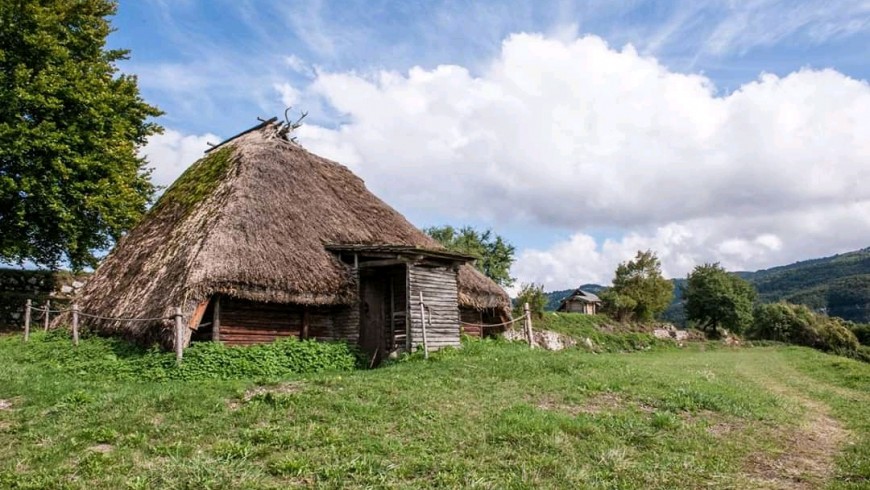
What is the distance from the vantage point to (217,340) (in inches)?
538

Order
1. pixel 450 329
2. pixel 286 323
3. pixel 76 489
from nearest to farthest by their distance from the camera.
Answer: pixel 76 489 → pixel 286 323 → pixel 450 329

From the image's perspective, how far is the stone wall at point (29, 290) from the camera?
21.8 meters

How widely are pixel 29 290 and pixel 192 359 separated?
15726 millimetres

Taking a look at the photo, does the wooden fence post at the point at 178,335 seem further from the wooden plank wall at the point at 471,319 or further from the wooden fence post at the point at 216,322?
the wooden plank wall at the point at 471,319

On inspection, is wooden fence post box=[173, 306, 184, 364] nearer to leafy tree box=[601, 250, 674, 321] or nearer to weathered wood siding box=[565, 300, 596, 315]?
leafy tree box=[601, 250, 674, 321]

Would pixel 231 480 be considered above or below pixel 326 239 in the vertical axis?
below

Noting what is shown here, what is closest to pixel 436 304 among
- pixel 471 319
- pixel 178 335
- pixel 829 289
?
pixel 471 319

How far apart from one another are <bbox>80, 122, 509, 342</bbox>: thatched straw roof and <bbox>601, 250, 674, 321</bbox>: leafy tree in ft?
75.8

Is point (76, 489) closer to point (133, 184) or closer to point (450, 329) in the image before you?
point (450, 329)

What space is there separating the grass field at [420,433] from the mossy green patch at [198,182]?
723 centimetres

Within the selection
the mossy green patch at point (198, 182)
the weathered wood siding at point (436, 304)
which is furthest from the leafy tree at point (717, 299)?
the mossy green patch at point (198, 182)

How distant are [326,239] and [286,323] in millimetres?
A: 2829

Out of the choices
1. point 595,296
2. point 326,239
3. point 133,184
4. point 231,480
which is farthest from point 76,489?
point 595,296

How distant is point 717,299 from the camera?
48.5m
